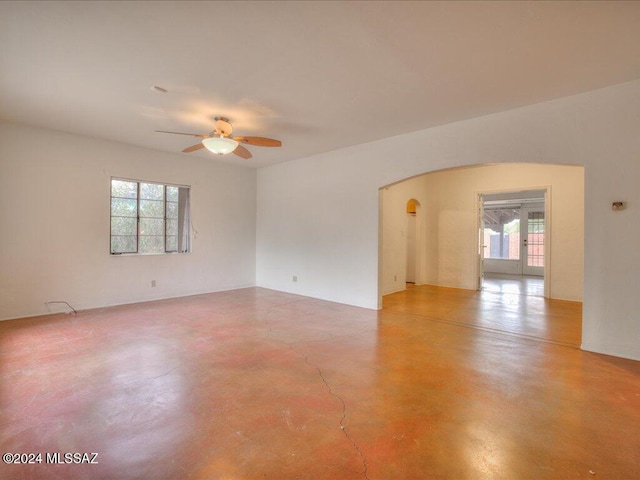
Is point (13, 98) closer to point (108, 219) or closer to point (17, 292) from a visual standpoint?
point (108, 219)

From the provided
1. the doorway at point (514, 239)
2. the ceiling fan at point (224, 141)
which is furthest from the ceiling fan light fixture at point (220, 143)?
the doorway at point (514, 239)

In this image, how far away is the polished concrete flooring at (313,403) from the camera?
→ 1.67 meters

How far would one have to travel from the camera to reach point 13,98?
3.54 meters

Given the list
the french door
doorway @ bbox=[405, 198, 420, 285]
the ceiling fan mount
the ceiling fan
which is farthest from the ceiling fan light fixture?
the french door

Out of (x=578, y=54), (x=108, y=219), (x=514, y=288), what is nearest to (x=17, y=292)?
(x=108, y=219)

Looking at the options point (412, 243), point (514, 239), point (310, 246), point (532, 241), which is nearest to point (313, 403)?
point (310, 246)

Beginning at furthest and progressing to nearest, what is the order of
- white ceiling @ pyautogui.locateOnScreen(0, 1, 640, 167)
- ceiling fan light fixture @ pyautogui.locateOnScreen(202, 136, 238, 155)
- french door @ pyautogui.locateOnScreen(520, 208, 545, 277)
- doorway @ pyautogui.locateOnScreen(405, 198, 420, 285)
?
1. french door @ pyautogui.locateOnScreen(520, 208, 545, 277)
2. doorway @ pyautogui.locateOnScreen(405, 198, 420, 285)
3. ceiling fan light fixture @ pyautogui.locateOnScreen(202, 136, 238, 155)
4. white ceiling @ pyautogui.locateOnScreen(0, 1, 640, 167)

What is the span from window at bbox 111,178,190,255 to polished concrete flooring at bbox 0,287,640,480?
6.17 feet

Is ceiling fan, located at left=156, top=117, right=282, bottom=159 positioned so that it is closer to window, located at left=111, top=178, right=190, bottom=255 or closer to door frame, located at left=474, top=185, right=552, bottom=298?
window, located at left=111, top=178, right=190, bottom=255

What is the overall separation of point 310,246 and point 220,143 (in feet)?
9.88

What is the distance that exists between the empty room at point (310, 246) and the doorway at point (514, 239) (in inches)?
105

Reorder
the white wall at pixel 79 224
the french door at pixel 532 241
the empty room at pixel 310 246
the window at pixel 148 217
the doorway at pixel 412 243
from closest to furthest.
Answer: the empty room at pixel 310 246, the white wall at pixel 79 224, the window at pixel 148 217, the doorway at pixel 412 243, the french door at pixel 532 241

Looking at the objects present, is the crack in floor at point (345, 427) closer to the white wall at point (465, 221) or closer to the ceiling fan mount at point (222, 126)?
the ceiling fan mount at point (222, 126)

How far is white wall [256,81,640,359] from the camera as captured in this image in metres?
3.12
